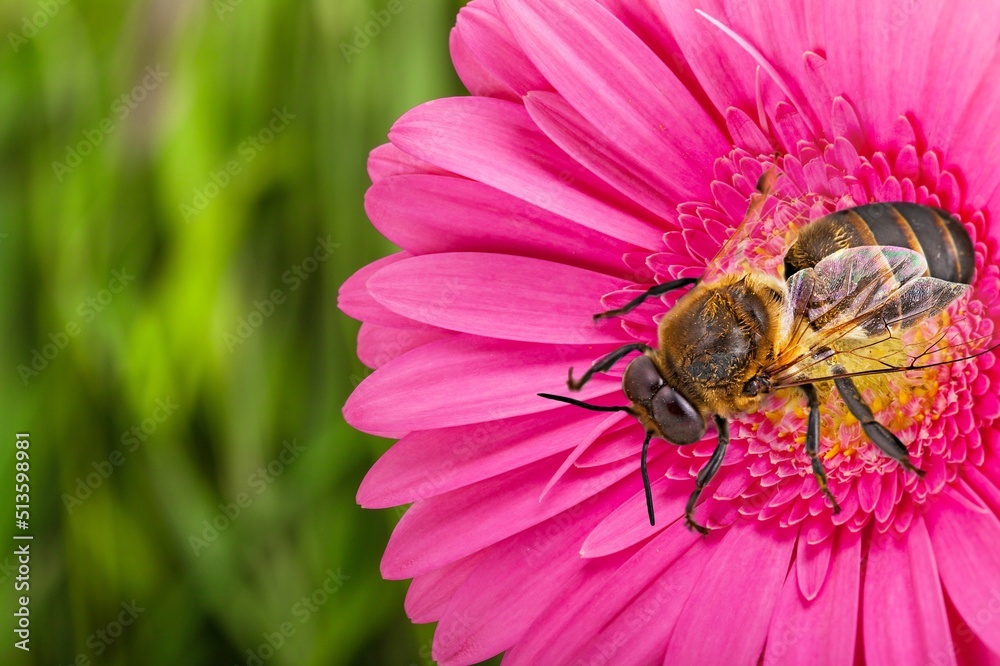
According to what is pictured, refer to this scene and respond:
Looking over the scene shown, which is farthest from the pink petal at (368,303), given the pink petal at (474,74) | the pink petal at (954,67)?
the pink petal at (954,67)

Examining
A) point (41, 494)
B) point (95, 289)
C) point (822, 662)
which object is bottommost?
point (822, 662)

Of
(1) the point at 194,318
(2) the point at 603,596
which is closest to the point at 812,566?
(2) the point at 603,596

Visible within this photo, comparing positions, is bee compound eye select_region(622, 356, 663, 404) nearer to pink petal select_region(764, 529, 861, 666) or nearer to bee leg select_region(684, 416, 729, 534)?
bee leg select_region(684, 416, 729, 534)

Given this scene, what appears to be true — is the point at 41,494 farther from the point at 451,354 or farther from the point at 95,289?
the point at 451,354

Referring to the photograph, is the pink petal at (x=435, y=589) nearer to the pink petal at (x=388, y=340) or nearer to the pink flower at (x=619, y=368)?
the pink flower at (x=619, y=368)

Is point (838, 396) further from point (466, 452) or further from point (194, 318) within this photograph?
point (194, 318)

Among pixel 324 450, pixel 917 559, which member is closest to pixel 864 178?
pixel 917 559


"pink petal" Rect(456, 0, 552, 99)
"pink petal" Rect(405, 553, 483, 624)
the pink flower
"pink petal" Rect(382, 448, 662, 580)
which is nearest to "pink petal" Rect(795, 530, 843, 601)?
the pink flower
